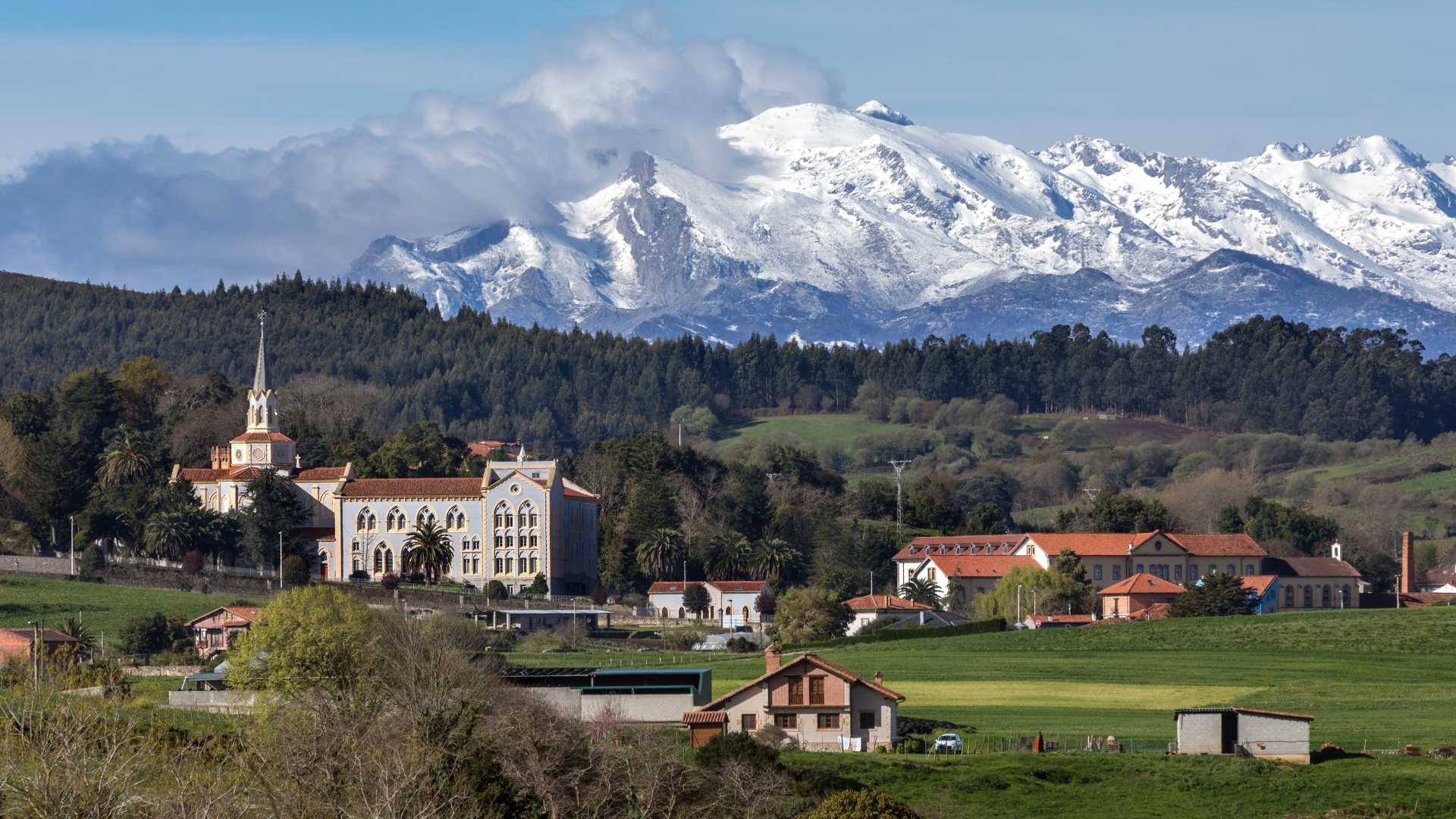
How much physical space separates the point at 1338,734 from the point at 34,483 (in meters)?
90.8

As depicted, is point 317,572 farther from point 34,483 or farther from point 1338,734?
point 1338,734

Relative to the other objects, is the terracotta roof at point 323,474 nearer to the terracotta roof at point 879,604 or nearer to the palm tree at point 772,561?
the palm tree at point 772,561

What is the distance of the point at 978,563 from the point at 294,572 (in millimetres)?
38179

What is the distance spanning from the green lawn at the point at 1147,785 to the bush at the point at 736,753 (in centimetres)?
90

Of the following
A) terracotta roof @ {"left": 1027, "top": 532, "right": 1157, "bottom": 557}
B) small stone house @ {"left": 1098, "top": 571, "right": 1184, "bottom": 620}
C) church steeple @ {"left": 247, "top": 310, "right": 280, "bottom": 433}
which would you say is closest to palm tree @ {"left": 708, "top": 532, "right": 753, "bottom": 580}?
terracotta roof @ {"left": 1027, "top": 532, "right": 1157, "bottom": 557}

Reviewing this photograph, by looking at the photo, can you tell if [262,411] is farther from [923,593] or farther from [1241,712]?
[1241,712]

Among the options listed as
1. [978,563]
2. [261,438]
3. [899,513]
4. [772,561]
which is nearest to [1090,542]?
[978,563]

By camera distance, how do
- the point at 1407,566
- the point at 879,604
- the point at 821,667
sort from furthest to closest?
the point at 1407,566, the point at 879,604, the point at 821,667

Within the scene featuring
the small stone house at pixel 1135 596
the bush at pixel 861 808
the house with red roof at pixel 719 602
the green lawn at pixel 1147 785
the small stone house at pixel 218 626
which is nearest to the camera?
the bush at pixel 861 808

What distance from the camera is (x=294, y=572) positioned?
13100 centimetres

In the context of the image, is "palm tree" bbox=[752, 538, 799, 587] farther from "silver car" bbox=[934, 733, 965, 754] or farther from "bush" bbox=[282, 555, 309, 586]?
"silver car" bbox=[934, 733, 965, 754]

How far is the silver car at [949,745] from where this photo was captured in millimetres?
65562

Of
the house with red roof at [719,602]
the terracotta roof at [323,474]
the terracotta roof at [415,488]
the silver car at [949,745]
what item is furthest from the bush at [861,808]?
the terracotta roof at [323,474]

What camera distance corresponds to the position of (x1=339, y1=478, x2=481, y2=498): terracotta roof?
458ft
